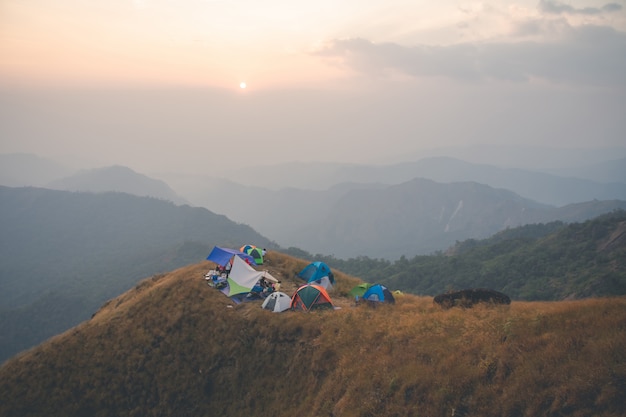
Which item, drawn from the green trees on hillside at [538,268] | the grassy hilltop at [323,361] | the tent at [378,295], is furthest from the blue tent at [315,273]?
the green trees on hillside at [538,268]

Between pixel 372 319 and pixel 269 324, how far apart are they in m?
6.76

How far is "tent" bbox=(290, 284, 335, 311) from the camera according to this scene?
974 inches

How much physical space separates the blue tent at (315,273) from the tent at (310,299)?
5.53m

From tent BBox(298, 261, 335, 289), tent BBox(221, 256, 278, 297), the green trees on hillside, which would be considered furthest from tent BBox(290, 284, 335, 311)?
the green trees on hillside

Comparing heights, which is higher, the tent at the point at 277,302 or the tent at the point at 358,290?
the tent at the point at 277,302

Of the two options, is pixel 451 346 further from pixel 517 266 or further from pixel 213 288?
pixel 517 266

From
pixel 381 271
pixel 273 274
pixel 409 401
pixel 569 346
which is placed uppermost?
pixel 569 346

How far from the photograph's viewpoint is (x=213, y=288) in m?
28.7

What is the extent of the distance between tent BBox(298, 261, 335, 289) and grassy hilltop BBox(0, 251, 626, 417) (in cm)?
113

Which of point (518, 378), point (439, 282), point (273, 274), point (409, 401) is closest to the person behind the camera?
point (518, 378)

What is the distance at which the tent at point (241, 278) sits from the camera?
2752 centimetres

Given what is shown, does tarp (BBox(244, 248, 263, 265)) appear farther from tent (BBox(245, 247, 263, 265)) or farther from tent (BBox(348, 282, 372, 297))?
tent (BBox(348, 282, 372, 297))

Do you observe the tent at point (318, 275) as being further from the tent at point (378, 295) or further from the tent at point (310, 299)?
the tent at point (310, 299)

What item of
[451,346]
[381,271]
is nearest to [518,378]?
[451,346]
